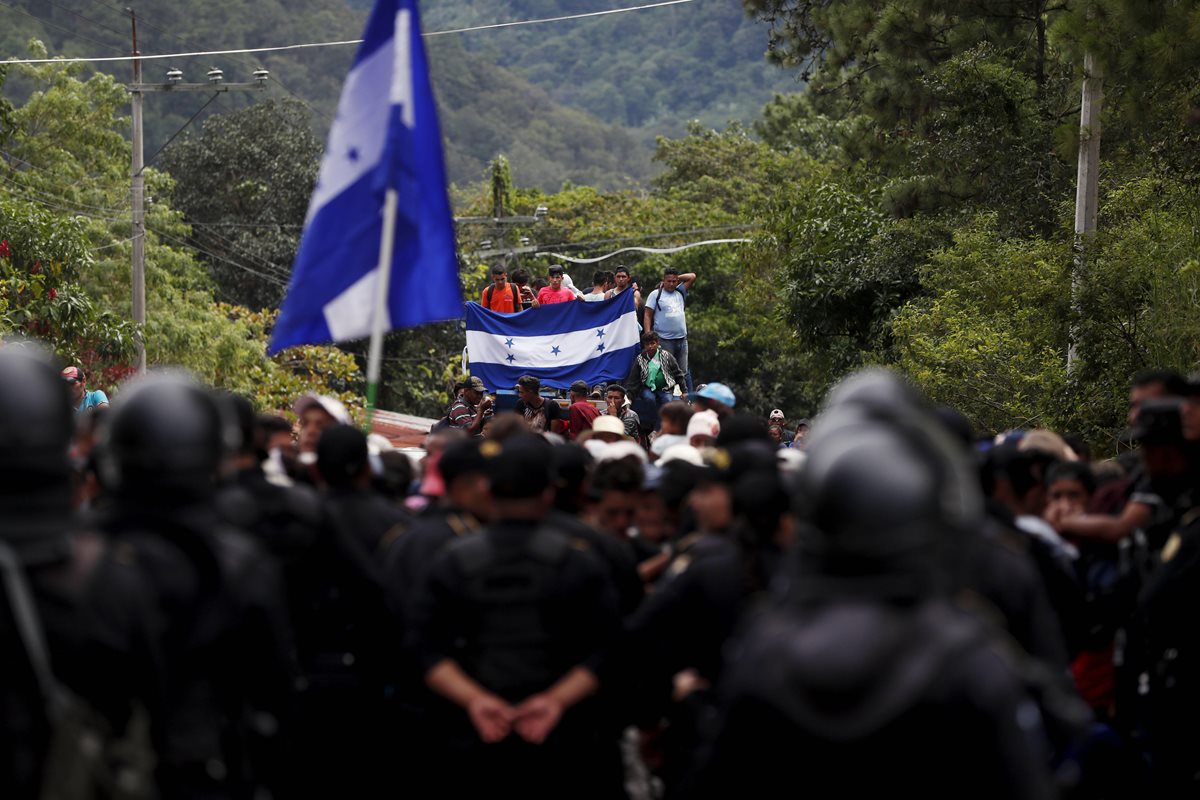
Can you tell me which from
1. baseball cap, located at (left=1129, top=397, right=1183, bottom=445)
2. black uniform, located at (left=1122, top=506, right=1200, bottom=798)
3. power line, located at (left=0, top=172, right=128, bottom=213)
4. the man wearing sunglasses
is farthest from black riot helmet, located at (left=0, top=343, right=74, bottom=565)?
power line, located at (left=0, top=172, right=128, bottom=213)

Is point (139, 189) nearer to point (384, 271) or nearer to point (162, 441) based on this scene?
point (384, 271)

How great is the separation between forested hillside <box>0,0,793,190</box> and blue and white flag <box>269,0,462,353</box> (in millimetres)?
49849

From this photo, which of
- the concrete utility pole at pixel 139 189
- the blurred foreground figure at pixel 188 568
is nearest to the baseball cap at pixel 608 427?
the blurred foreground figure at pixel 188 568

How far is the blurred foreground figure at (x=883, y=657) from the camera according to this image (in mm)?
3033

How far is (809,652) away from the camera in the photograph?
306cm

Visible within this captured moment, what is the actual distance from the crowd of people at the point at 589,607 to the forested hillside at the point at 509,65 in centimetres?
5145

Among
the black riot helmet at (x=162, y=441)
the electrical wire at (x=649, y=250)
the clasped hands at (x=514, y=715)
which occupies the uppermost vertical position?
the black riot helmet at (x=162, y=441)

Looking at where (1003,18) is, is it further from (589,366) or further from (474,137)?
(474,137)

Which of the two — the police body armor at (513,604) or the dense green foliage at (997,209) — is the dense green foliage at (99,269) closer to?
the dense green foliage at (997,209)

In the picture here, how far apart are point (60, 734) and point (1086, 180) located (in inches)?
774

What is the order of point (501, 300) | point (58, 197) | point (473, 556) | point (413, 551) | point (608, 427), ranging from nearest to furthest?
point (473, 556)
point (413, 551)
point (608, 427)
point (501, 300)
point (58, 197)

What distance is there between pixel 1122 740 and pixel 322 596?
3185 millimetres

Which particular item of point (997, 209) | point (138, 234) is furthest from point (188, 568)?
point (138, 234)

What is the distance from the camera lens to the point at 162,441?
3.96m
